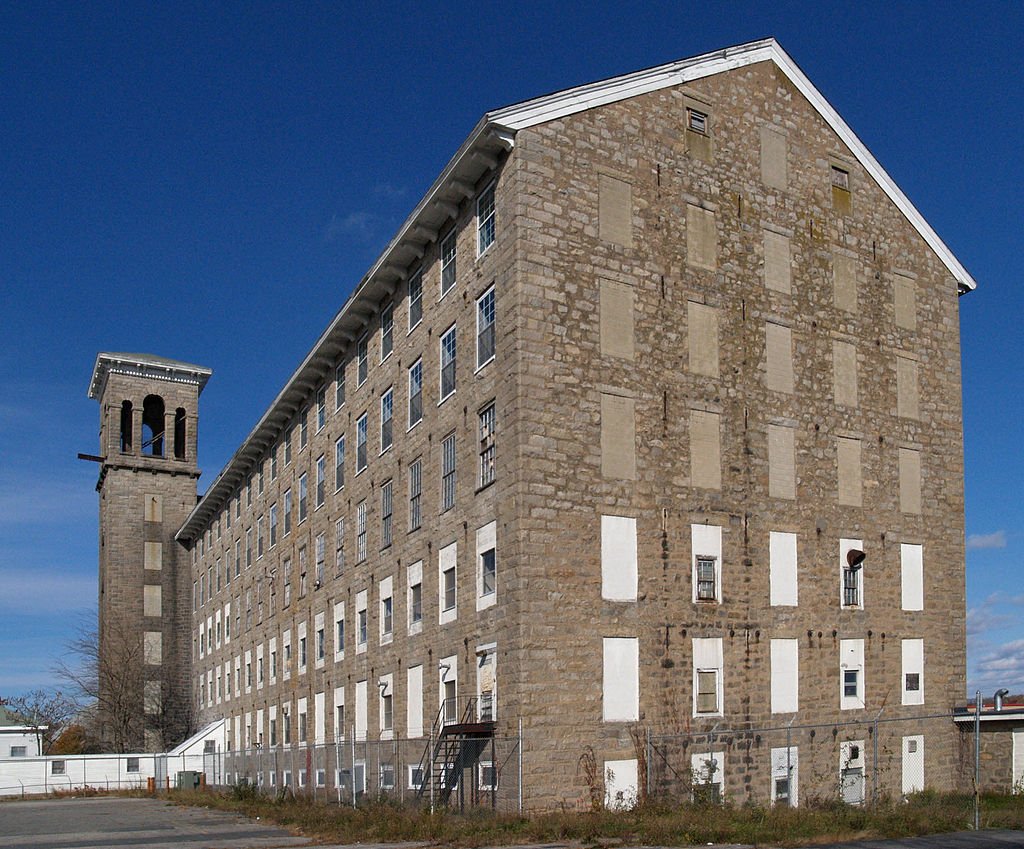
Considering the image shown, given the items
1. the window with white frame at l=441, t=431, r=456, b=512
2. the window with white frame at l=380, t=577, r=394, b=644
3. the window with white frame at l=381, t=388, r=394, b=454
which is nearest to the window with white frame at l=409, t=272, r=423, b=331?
the window with white frame at l=381, t=388, r=394, b=454

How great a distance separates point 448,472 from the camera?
1219 inches

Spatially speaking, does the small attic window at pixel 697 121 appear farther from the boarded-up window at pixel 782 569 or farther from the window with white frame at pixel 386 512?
the window with white frame at pixel 386 512

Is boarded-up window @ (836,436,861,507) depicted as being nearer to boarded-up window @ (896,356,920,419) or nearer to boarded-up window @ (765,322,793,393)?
boarded-up window @ (765,322,793,393)

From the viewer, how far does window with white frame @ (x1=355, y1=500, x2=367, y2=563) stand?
37625 mm

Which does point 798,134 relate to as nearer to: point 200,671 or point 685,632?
point 685,632

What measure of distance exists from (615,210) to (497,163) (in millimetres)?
2978

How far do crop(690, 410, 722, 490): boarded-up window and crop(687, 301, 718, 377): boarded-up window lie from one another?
44.6 inches

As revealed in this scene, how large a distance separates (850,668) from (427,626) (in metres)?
10.6

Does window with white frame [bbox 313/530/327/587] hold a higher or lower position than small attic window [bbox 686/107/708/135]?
lower

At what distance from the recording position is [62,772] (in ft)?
209

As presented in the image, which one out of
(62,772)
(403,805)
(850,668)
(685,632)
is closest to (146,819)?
(403,805)

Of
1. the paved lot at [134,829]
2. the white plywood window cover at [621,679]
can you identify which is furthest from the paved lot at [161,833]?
the white plywood window cover at [621,679]

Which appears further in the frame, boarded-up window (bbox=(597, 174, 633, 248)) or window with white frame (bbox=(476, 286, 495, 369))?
boarded-up window (bbox=(597, 174, 633, 248))

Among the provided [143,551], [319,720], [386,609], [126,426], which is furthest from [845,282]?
[126,426]
